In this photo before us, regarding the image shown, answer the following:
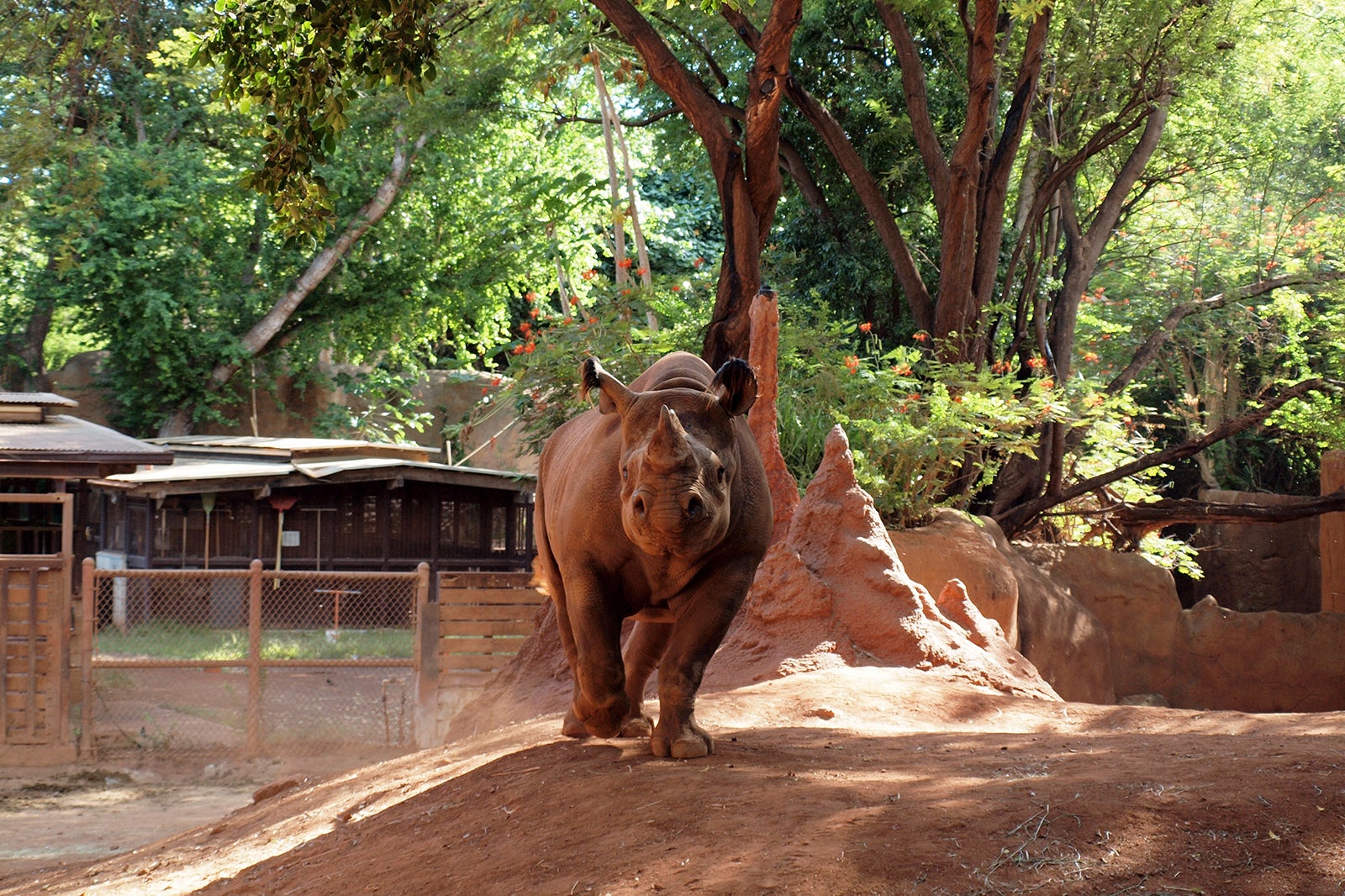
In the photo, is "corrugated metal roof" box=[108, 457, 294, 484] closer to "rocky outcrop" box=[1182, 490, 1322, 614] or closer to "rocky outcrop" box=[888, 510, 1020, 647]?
"rocky outcrop" box=[888, 510, 1020, 647]

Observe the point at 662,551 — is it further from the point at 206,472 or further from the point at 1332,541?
the point at 206,472

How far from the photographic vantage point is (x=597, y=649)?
5.01m

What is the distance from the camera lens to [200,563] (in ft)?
70.2

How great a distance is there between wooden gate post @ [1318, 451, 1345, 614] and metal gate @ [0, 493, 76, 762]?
1399 centimetres

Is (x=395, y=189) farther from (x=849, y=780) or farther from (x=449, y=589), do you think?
(x=849, y=780)

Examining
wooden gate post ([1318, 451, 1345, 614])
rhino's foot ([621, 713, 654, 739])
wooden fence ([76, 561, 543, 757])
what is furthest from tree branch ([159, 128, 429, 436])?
rhino's foot ([621, 713, 654, 739])

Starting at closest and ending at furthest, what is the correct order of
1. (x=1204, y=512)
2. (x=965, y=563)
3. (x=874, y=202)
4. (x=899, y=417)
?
1. (x=965, y=563)
2. (x=899, y=417)
3. (x=874, y=202)
4. (x=1204, y=512)

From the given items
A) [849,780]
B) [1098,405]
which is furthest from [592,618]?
[1098,405]

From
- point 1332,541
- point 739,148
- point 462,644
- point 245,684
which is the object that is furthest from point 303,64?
point 1332,541

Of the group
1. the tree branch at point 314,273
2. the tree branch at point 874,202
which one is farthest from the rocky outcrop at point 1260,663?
the tree branch at point 314,273

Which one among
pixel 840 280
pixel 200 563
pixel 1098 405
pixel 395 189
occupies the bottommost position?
pixel 200 563

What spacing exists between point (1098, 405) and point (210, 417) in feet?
66.2

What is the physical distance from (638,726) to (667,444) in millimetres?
1904

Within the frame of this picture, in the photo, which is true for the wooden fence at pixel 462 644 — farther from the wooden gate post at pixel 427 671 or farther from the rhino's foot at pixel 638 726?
the rhino's foot at pixel 638 726
